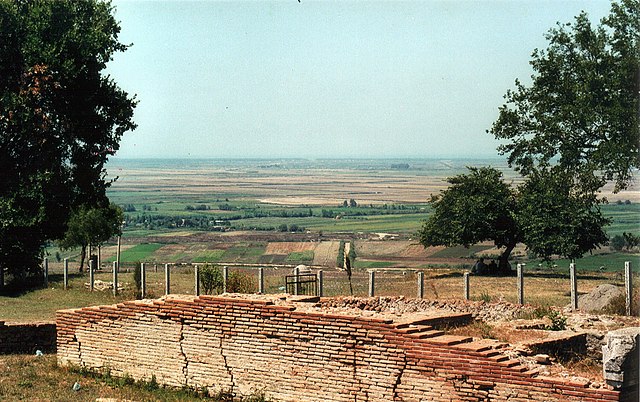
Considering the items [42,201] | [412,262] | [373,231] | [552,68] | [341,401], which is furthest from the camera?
[373,231]

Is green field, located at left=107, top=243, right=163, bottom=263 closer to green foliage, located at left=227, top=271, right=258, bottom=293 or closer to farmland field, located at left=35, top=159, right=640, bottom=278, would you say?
farmland field, located at left=35, top=159, right=640, bottom=278

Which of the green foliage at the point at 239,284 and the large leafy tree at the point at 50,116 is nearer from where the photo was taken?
the green foliage at the point at 239,284

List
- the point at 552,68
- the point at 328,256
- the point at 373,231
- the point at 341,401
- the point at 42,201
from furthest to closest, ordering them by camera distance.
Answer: the point at 373,231 → the point at 328,256 → the point at 552,68 → the point at 42,201 → the point at 341,401

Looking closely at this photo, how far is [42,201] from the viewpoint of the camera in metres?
33.7

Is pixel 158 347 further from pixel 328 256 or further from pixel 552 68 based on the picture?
pixel 328 256

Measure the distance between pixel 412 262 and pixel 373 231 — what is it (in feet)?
121

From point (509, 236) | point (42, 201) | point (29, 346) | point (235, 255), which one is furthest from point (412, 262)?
point (29, 346)

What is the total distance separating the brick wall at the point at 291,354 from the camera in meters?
13.6

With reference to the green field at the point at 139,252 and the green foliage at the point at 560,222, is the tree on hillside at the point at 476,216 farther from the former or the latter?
the green field at the point at 139,252

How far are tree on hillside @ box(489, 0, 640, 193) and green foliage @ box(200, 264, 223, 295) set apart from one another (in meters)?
14.6

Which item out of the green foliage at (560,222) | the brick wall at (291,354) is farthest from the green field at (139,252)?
the brick wall at (291,354)

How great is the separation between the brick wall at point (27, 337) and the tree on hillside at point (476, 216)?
19503 millimetres

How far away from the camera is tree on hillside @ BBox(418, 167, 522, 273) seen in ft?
122

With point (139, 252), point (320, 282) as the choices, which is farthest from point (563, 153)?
point (139, 252)
